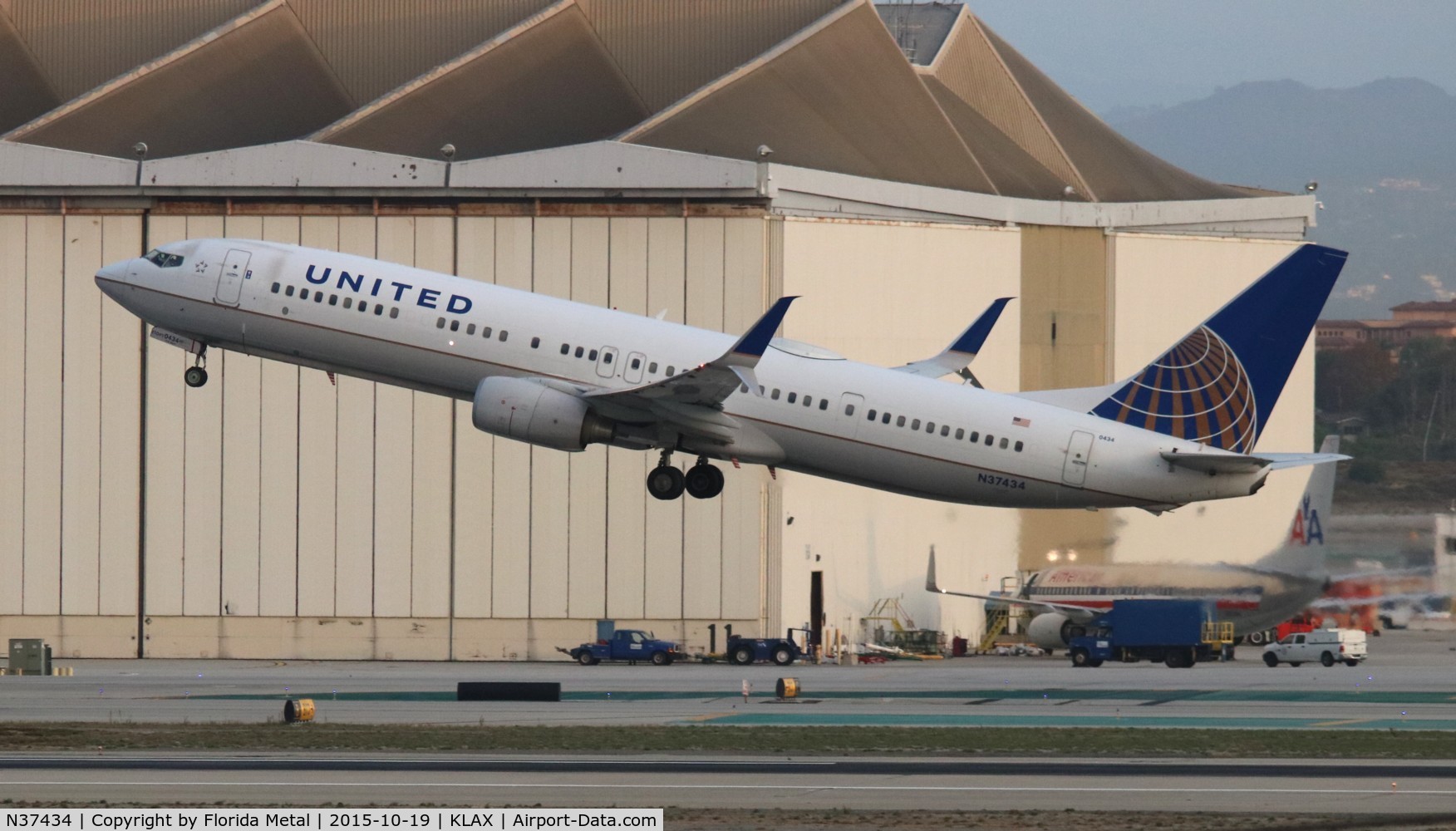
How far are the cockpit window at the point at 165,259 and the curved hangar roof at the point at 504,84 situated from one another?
3169 cm

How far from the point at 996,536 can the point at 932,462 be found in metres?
40.5

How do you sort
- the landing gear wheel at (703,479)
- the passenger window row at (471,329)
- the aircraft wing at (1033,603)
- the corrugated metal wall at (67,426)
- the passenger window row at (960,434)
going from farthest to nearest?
the aircraft wing at (1033,603) < the corrugated metal wall at (67,426) < the landing gear wheel at (703,479) < the passenger window row at (471,329) < the passenger window row at (960,434)

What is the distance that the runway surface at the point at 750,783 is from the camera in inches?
1393

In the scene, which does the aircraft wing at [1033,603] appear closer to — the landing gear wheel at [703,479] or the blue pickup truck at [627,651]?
the blue pickup truck at [627,651]

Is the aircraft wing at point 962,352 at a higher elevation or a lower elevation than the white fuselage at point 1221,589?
higher

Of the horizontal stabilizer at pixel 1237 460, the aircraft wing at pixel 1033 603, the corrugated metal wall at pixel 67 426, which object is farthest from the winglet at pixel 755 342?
the corrugated metal wall at pixel 67 426

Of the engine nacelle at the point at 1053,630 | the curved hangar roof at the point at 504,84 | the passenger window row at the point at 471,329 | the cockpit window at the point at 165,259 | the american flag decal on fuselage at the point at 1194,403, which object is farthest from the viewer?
the curved hangar roof at the point at 504,84

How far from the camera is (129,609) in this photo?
8569 centimetres

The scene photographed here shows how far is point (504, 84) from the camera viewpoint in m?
92.1

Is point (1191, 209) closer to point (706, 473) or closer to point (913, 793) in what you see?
point (706, 473)

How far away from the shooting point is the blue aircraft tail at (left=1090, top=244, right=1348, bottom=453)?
52688mm

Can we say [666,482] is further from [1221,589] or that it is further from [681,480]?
[1221,589]

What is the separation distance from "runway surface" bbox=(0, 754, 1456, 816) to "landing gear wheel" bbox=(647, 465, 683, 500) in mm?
12042

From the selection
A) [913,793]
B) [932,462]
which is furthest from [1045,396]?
[913,793]
